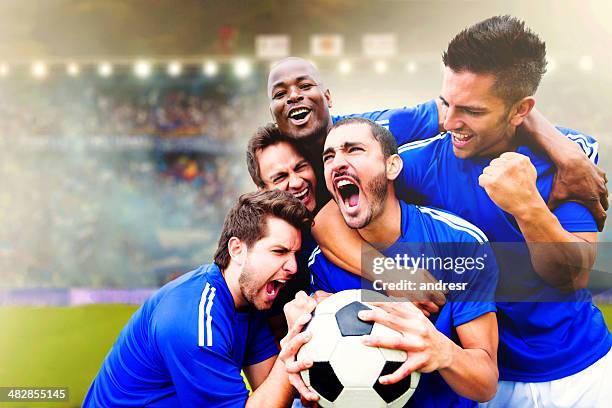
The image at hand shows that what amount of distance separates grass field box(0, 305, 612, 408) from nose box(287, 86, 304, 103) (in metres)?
1.29

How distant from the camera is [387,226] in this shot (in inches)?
94.8

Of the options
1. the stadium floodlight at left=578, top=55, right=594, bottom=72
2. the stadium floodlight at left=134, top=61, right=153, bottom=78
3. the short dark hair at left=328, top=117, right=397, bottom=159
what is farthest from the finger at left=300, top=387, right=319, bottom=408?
the stadium floodlight at left=578, top=55, right=594, bottom=72

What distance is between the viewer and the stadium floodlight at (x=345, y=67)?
2475 millimetres

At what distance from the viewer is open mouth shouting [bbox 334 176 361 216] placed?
2.39 m

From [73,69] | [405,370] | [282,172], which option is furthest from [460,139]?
[73,69]

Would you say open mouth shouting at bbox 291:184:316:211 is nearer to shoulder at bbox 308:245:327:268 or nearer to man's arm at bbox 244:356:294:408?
shoulder at bbox 308:245:327:268

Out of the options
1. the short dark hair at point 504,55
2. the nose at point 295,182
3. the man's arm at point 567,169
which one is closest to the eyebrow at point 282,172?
the nose at point 295,182

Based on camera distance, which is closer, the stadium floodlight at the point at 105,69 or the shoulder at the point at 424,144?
the shoulder at the point at 424,144

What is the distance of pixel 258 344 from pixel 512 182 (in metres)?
1.39

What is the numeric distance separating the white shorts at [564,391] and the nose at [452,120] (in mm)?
1213

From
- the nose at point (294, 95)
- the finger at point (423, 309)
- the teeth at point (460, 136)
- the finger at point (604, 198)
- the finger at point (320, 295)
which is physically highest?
the nose at point (294, 95)

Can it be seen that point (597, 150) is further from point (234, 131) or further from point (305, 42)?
point (234, 131)

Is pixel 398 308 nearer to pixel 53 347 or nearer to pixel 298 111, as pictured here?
pixel 298 111

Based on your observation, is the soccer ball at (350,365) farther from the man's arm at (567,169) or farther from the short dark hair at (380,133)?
the man's arm at (567,169)
